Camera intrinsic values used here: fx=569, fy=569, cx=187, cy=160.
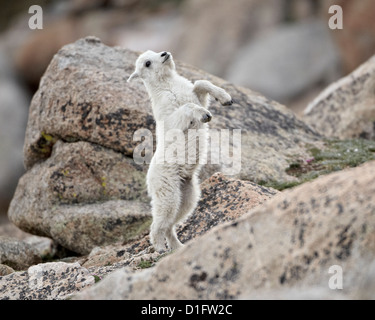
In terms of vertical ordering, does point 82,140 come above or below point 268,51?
below

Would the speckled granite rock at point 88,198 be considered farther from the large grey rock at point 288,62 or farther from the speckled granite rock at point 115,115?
the large grey rock at point 288,62

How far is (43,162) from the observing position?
1503 cm

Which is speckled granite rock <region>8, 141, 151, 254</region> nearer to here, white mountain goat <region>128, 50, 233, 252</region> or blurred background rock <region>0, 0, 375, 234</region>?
white mountain goat <region>128, 50, 233, 252</region>

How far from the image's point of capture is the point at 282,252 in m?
6.10

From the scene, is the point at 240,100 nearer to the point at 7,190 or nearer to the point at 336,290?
the point at 336,290

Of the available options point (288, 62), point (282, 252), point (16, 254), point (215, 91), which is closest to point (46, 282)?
point (16, 254)

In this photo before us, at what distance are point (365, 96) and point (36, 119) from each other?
33.2 feet

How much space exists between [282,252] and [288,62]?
1272 inches

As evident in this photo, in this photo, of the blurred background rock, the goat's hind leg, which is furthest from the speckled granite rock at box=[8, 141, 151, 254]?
the blurred background rock

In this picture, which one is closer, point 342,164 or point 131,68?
point 342,164

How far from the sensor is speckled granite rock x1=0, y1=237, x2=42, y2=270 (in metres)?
12.3

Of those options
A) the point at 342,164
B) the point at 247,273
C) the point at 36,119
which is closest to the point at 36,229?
the point at 36,119

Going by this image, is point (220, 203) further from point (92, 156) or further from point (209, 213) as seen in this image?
point (92, 156)

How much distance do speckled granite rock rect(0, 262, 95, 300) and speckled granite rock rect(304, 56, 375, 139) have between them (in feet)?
34.1
